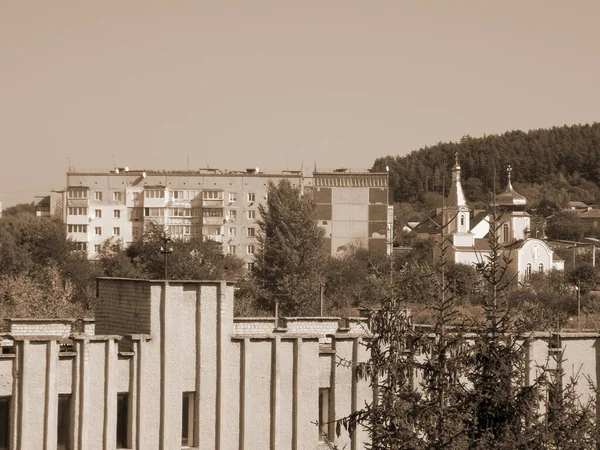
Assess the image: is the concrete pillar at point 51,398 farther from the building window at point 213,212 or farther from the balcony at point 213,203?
the building window at point 213,212

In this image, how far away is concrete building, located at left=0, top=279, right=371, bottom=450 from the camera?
20703 millimetres

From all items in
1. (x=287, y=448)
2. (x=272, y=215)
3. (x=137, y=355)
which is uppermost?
(x=272, y=215)

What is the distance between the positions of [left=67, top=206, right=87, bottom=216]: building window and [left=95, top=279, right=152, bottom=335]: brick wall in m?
102

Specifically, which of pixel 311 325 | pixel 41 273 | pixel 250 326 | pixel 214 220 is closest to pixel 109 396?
pixel 250 326

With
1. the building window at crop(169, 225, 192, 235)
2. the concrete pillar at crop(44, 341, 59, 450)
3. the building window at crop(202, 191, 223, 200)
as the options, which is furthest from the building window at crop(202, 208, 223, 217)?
the concrete pillar at crop(44, 341, 59, 450)

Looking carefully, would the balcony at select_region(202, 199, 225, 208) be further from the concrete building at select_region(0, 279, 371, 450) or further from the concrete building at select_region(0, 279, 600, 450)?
the concrete building at select_region(0, 279, 371, 450)

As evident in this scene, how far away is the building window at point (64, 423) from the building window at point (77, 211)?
343 feet

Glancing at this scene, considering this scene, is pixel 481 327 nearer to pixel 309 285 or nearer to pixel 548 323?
pixel 548 323

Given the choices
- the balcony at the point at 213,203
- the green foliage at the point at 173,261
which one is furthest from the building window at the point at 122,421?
the balcony at the point at 213,203

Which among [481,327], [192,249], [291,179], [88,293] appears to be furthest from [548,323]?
[291,179]

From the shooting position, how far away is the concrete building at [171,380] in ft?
67.9

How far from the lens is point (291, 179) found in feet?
395

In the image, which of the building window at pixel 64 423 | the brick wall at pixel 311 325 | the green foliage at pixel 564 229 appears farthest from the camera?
the green foliage at pixel 564 229

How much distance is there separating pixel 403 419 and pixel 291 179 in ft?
339
